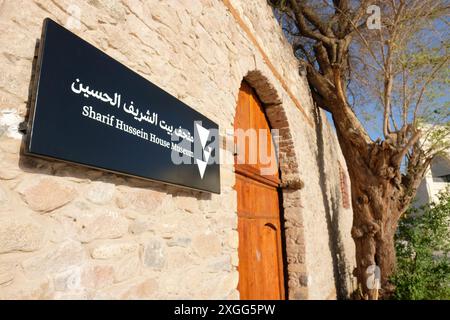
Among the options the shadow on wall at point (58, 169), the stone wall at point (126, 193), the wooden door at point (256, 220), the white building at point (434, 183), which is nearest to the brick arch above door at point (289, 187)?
the wooden door at point (256, 220)

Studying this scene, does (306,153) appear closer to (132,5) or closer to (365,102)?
(365,102)

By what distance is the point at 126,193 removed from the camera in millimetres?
1472

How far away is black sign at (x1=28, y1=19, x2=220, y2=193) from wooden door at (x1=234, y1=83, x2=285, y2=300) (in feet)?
4.67

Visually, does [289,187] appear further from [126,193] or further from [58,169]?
[58,169]

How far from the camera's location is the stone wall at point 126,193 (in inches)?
41.9

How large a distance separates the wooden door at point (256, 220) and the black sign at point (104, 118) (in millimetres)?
1422

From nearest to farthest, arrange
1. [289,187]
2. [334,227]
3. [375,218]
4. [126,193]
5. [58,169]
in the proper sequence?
[58,169]
[126,193]
[289,187]
[375,218]
[334,227]

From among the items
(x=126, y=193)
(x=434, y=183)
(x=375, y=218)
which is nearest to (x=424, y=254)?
(x=375, y=218)

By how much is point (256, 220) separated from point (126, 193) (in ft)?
7.45

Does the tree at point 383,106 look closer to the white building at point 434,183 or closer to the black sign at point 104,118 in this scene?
the black sign at point 104,118

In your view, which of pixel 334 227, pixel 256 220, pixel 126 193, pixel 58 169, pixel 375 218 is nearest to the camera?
pixel 58 169

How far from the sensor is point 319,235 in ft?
16.1

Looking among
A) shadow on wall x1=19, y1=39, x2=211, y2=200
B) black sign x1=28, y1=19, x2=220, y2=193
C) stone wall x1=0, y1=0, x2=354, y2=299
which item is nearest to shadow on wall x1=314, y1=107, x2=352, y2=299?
stone wall x1=0, y1=0, x2=354, y2=299

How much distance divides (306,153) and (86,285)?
14.4 feet
